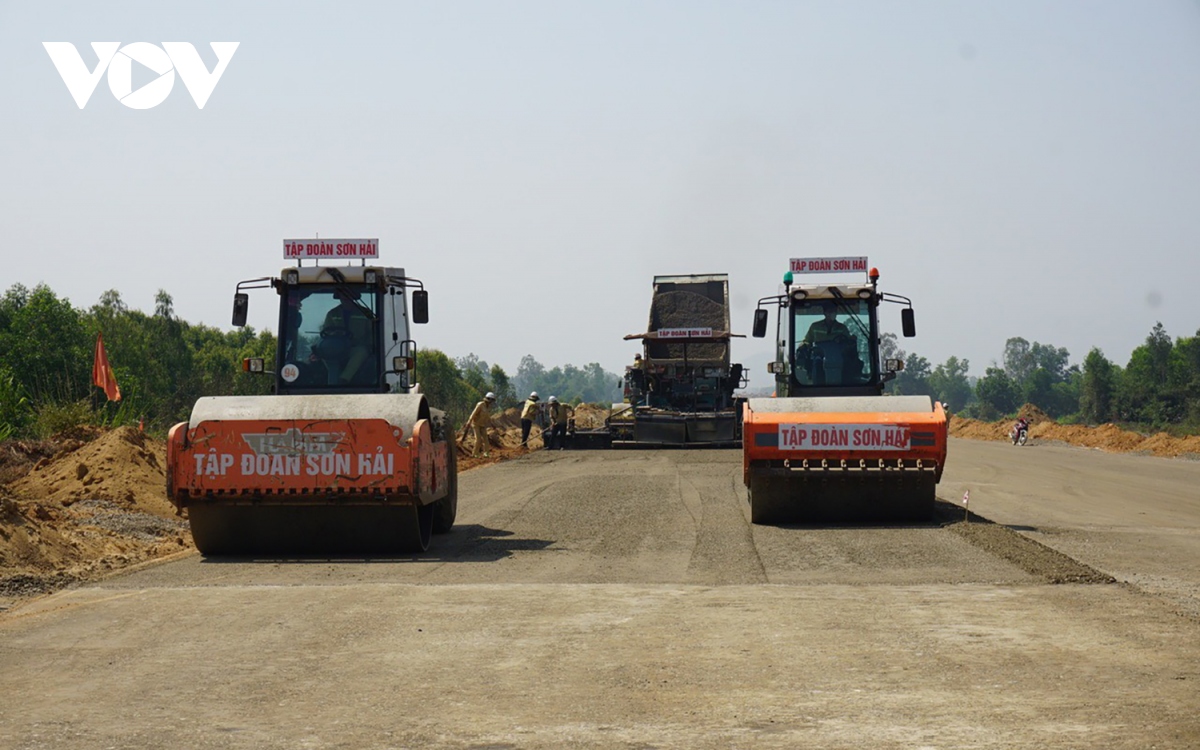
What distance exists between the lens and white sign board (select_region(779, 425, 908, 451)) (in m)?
14.8

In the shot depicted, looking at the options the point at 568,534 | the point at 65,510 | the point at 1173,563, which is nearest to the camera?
the point at 1173,563

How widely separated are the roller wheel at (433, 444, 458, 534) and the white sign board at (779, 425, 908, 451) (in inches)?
157

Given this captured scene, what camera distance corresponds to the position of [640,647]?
8148 mm

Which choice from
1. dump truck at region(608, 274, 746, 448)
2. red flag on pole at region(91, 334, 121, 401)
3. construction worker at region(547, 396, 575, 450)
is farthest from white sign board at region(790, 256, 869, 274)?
construction worker at region(547, 396, 575, 450)

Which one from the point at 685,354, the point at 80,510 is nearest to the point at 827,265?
the point at 80,510

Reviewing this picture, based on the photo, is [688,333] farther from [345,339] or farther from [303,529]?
[303,529]

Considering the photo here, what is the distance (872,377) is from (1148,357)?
13250 cm

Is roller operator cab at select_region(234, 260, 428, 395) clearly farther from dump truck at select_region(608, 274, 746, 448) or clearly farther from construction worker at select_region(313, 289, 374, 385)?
dump truck at select_region(608, 274, 746, 448)

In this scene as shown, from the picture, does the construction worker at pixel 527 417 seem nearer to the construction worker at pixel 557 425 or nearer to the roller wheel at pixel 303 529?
the construction worker at pixel 557 425

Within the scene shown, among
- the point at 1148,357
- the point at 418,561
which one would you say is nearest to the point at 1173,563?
the point at 418,561

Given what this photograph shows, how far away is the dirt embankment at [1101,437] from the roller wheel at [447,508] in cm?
3365

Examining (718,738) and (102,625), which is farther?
(102,625)

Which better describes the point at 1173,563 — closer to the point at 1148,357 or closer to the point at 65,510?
the point at 65,510

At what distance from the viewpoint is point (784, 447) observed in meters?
14.9
